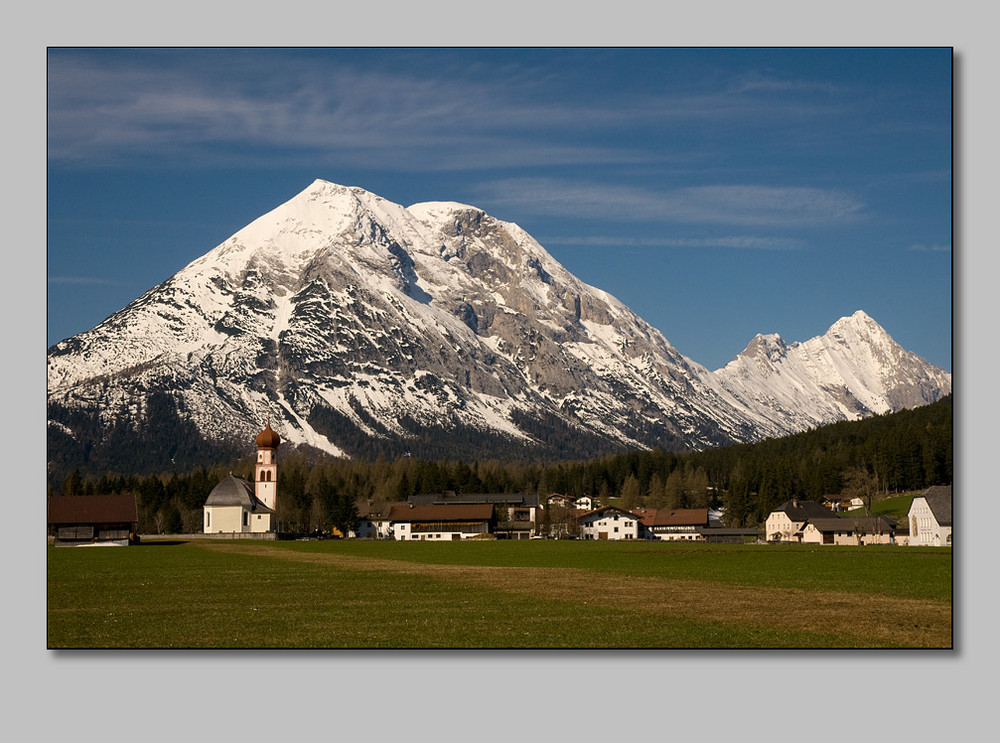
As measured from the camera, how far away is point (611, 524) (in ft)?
550

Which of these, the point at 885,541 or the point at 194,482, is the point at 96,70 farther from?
the point at 194,482

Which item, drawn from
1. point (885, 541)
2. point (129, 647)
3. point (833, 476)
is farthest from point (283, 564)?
point (833, 476)

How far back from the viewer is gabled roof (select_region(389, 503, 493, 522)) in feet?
550

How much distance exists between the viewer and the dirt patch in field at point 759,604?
30.3 metres

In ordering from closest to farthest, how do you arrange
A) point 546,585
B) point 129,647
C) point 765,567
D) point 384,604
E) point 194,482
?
1. point 129,647
2. point 384,604
3. point 546,585
4. point 765,567
5. point 194,482

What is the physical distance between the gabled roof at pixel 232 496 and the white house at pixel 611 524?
147 ft

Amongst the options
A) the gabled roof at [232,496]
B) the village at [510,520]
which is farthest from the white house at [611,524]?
the gabled roof at [232,496]

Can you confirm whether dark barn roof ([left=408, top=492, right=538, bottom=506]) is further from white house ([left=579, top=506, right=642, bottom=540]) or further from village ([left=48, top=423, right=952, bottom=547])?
white house ([left=579, top=506, right=642, bottom=540])

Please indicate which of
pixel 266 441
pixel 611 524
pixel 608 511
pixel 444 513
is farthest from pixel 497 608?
pixel 266 441

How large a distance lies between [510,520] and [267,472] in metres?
36.6

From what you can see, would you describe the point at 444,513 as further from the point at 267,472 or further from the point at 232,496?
the point at 232,496

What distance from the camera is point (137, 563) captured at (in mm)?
65750

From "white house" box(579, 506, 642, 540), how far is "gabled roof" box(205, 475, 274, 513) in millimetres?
44738

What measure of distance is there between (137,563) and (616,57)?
45.3 m
